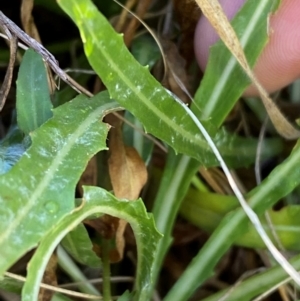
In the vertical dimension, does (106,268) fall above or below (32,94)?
below

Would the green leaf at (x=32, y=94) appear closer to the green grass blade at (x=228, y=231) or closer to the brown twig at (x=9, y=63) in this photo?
the brown twig at (x=9, y=63)

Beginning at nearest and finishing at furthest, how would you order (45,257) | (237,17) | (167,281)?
(45,257) < (237,17) < (167,281)

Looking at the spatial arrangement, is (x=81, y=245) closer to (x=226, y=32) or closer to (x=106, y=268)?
(x=106, y=268)

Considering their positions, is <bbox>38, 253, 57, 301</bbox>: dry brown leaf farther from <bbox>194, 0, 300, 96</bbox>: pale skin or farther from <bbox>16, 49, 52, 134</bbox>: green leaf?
<bbox>194, 0, 300, 96</bbox>: pale skin

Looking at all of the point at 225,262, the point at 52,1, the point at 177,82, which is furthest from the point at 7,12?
the point at 225,262

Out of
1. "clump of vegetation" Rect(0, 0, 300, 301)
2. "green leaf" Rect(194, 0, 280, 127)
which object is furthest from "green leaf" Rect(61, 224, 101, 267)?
"green leaf" Rect(194, 0, 280, 127)

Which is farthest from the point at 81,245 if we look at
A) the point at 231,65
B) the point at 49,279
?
the point at 231,65

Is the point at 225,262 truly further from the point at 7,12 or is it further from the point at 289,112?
the point at 7,12
